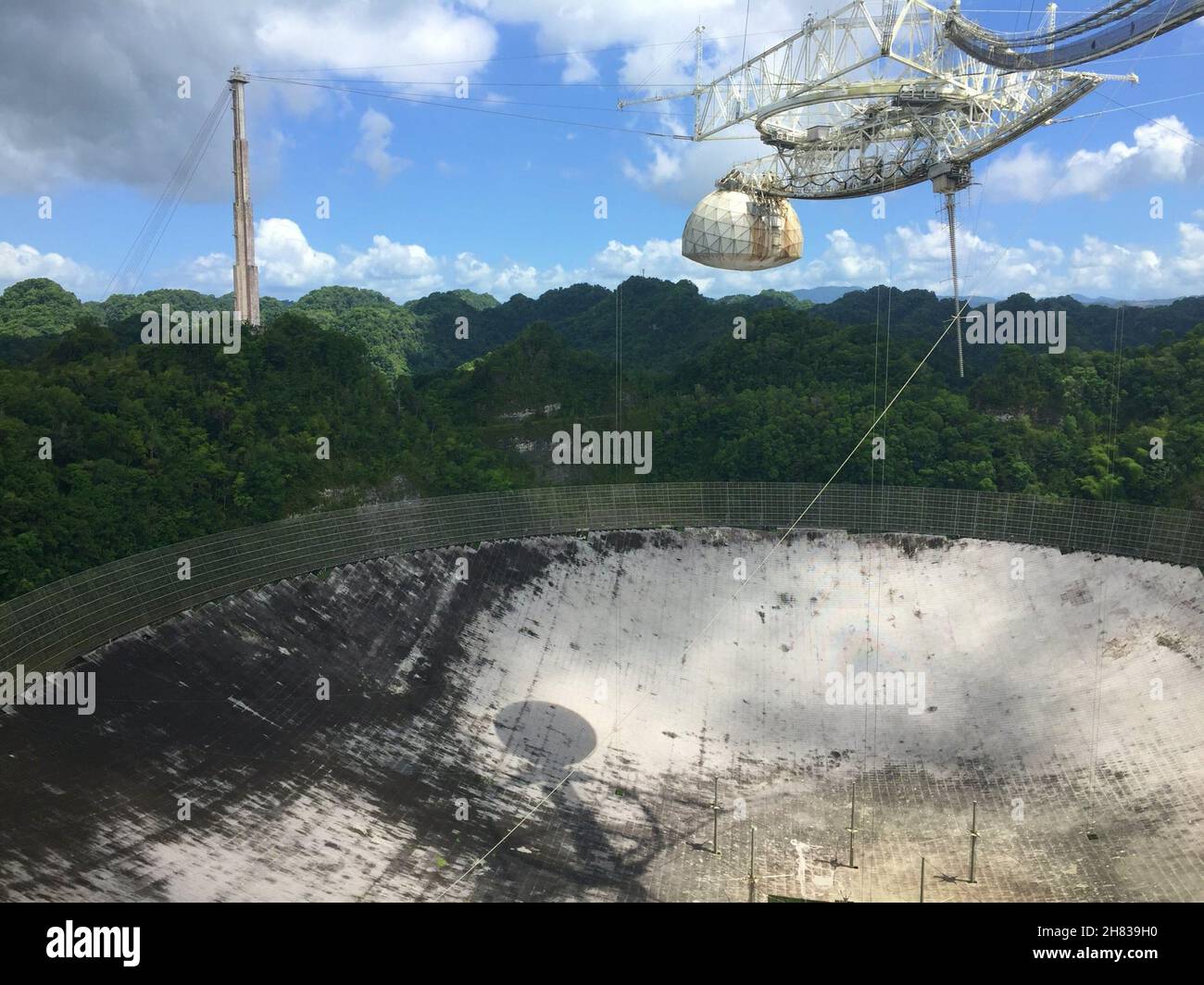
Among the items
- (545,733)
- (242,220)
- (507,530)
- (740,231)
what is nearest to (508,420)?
(242,220)

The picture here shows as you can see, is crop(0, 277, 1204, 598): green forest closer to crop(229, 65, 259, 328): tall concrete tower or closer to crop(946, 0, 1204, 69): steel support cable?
crop(229, 65, 259, 328): tall concrete tower

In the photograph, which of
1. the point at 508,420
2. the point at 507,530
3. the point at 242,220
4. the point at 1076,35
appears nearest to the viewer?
the point at 1076,35

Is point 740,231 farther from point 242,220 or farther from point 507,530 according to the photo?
point 242,220

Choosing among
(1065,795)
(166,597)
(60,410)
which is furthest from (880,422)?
(60,410)

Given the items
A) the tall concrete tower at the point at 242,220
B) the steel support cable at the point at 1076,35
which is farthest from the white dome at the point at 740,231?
the tall concrete tower at the point at 242,220

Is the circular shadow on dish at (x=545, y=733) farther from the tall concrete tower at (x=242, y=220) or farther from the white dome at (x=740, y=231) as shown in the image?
the tall concrete tower at (x=242, y=220)

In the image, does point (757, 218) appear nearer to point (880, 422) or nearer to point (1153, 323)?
point (880, 422)
